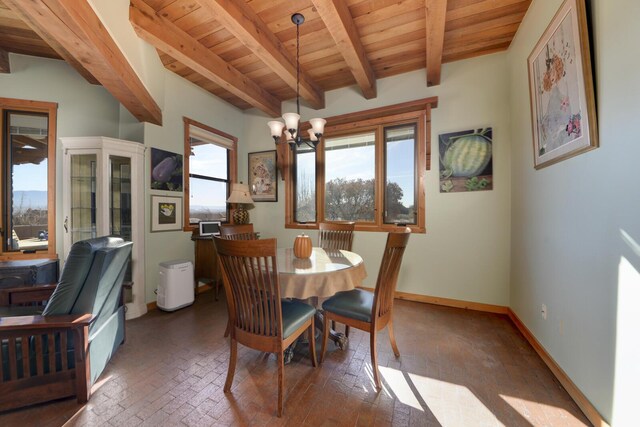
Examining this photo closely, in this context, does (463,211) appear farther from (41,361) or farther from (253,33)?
(41,361)

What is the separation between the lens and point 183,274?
2.83 meters

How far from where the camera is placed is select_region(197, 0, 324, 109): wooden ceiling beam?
6.28 feet

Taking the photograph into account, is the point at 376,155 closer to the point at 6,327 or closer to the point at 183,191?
the point at 183,191

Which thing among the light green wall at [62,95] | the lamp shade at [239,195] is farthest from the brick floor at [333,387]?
the light green wall at [62,95]

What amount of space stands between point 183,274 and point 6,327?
1541 mm

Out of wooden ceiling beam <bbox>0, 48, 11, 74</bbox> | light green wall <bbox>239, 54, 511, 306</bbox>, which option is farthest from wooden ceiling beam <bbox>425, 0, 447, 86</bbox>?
wooden ceiling beam <bbox>0, 48, 11, 74</bbox>

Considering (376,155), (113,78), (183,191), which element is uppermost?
(113,78)

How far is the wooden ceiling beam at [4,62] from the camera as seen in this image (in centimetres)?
258

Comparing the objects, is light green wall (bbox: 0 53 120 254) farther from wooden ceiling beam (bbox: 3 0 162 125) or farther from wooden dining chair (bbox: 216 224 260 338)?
wooden dining chair (bbox: 216 224 260 338)

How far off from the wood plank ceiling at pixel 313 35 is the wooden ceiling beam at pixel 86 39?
46cm

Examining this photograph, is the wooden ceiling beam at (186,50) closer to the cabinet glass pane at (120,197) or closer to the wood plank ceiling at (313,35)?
the wood plank ceiling at (313,35)

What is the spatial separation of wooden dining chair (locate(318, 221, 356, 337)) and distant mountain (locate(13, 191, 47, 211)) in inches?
129

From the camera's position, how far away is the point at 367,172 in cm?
350

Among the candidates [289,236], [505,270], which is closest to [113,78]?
[289,236]
